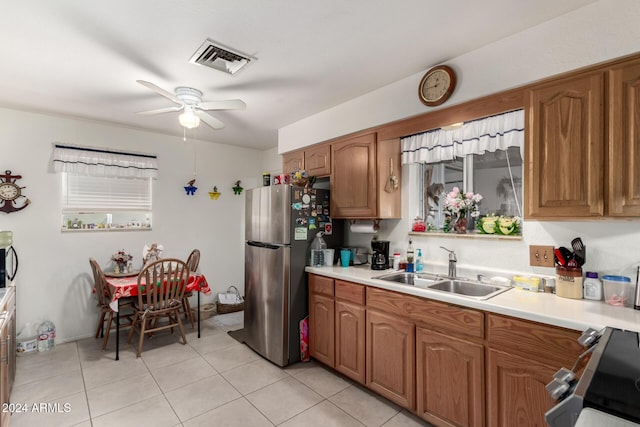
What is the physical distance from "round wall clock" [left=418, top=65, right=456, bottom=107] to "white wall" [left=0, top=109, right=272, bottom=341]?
3.13m

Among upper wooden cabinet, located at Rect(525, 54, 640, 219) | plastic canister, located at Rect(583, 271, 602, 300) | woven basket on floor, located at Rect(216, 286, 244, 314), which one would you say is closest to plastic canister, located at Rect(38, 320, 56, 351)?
woven basket on floor, located at Rect(216, 286, 244, 314)

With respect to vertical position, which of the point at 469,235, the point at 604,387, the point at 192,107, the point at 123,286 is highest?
the point at 192,107

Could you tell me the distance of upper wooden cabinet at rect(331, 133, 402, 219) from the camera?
8.70 feet

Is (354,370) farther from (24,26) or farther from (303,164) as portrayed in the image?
(24,26)

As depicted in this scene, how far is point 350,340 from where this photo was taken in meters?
2.44

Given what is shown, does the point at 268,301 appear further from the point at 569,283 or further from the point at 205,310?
the point at 569,283

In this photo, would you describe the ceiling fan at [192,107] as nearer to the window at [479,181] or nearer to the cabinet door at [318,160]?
the cabinet door at [318,160]

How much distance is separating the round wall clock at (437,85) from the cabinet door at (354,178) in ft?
1.85

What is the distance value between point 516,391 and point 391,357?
2.56 feet

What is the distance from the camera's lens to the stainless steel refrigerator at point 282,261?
275 cm

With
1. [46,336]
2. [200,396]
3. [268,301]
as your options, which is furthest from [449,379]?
[46,336]

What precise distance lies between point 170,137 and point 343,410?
3688 millimetres

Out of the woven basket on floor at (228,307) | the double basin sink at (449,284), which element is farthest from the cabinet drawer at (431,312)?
the woven basket on floor at (228,307)

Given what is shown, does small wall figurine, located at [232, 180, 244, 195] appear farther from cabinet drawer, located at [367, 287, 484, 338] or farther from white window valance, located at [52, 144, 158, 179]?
cabinet drawer, located at [367, 287, 484, 338]
